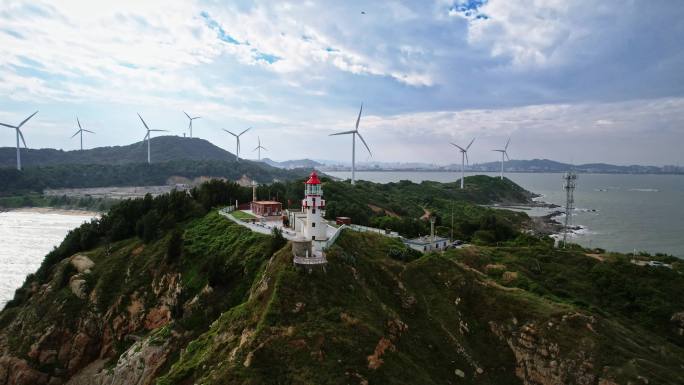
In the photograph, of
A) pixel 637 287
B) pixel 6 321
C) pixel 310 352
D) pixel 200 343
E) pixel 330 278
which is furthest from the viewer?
pixel 6 321

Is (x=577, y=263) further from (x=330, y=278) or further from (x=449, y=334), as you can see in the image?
(x=330, y=278)

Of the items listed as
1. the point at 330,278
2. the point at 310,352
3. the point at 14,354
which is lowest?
the point at 14,354

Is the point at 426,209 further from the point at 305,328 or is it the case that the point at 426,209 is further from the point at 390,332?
the point at 305,328

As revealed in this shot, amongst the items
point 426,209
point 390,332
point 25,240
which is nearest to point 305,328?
point 390,332

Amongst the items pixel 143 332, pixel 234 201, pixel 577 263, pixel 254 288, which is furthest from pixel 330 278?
pixel 234 201

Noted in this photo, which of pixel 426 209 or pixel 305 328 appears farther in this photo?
pixel 426 209

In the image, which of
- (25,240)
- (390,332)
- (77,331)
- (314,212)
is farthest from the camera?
(25,240)
